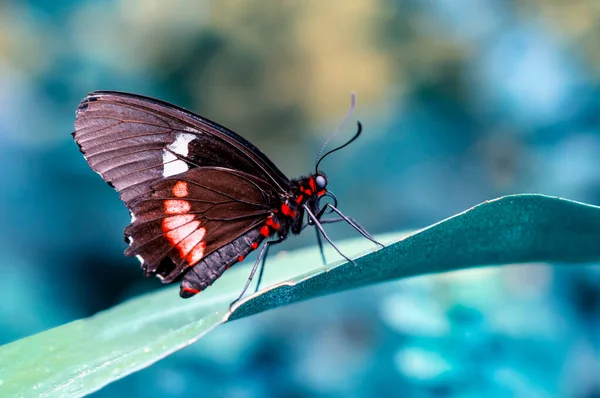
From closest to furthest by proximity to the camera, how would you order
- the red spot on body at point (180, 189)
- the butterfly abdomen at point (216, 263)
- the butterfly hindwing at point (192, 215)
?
the butterfly abdomen at point (216, 263) < the butterfly hindwing at point (192, 215) < the red spot on body at point (180, 189)

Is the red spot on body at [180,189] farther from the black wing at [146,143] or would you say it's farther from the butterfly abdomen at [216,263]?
the butterfly abdomen at [216,263]

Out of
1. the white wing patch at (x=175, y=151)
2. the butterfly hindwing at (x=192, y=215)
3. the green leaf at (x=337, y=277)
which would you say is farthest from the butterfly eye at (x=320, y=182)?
the green leaf at (x=337, y=277)

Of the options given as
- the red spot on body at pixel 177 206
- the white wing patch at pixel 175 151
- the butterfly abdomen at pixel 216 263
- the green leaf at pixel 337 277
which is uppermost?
the white wing patch at pixel 175 151

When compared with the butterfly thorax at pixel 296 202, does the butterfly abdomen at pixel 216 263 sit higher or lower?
lower

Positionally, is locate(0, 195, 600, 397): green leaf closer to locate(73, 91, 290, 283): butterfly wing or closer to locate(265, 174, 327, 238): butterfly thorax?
locate(73, 91, 290, 283): butterfly wing

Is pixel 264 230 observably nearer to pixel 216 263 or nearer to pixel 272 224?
pixel 272 224

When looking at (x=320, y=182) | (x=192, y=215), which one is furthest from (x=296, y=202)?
(x=192, y=215)

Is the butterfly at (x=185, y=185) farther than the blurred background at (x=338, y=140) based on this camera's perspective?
Yes
